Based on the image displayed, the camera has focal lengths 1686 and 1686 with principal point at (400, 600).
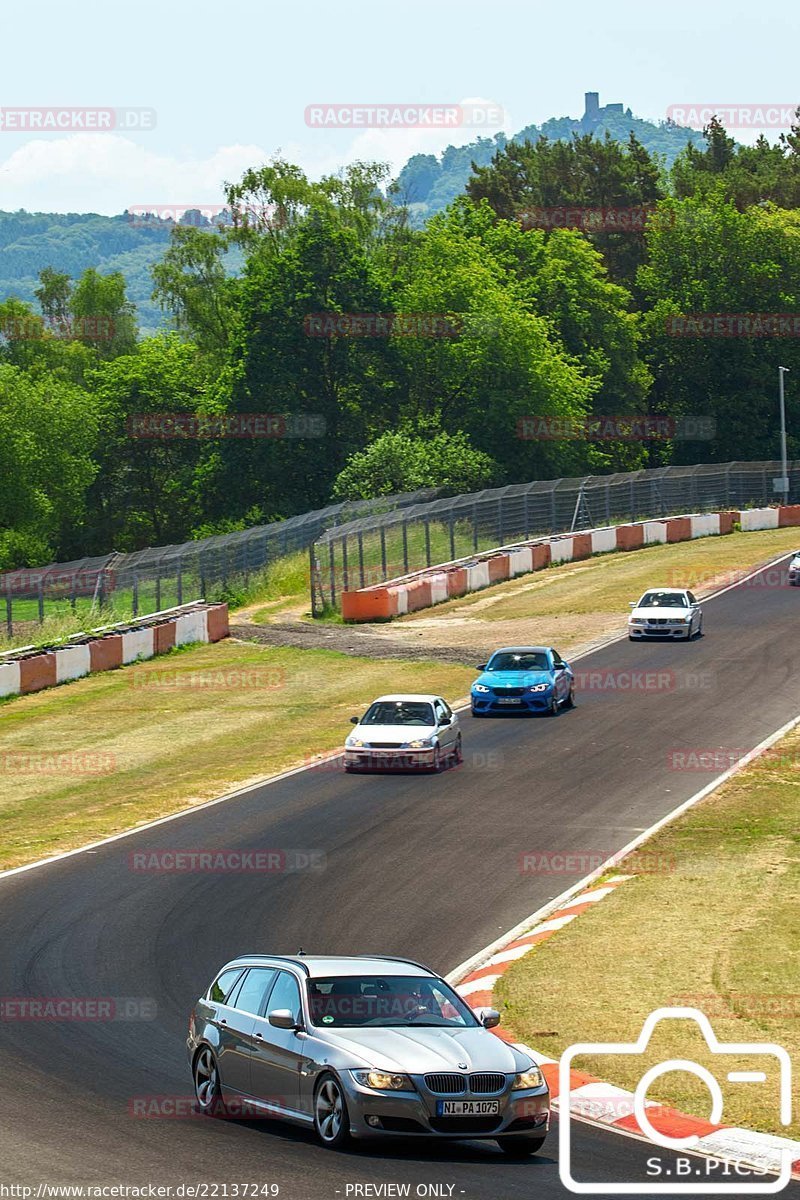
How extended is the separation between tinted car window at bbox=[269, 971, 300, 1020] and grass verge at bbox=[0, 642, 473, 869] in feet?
42.0

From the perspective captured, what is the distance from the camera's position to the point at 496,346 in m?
88.4

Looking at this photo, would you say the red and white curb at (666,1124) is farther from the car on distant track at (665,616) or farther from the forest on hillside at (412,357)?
the forest on hillside at (412,357)

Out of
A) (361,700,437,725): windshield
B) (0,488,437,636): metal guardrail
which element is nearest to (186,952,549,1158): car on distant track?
(361,700,437,725): windshield

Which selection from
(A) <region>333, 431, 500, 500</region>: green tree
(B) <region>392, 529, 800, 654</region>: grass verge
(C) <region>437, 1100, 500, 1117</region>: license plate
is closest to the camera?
(C) <region>437, 1100, 500, 1117</region>: license plate

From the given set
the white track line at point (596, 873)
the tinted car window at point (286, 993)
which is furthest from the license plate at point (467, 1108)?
the white track line at point (596, 873)

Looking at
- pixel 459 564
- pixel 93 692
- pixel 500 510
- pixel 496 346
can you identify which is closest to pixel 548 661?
pixel 93 692

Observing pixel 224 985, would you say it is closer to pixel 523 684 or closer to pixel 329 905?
pixel 329 905

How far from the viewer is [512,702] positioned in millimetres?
36781

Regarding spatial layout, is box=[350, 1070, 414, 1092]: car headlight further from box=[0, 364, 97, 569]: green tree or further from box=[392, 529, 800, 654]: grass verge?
box=[0, 364, 97, 569]: green tree

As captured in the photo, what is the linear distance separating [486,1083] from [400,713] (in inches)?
784

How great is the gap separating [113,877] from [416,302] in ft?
234

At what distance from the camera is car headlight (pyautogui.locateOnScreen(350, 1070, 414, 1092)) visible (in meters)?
12.2

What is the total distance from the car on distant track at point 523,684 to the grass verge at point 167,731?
3.08 m

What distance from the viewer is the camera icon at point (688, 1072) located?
37.8ft
